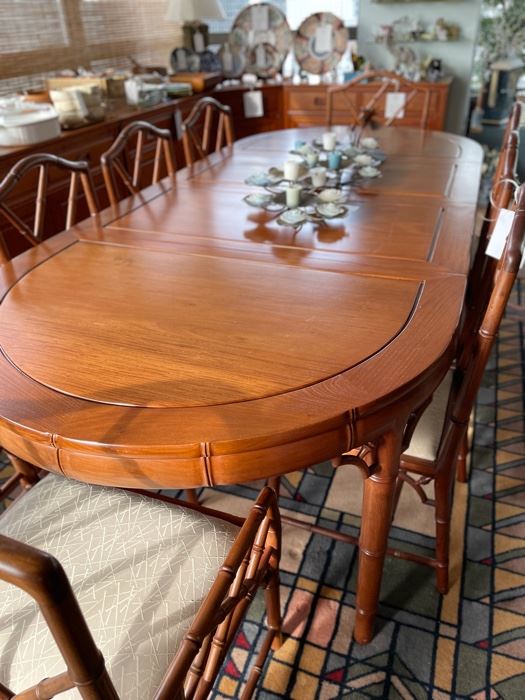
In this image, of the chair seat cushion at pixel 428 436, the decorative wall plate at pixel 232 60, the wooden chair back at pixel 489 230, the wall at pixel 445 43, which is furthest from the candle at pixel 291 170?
the wall at pixel 445 43

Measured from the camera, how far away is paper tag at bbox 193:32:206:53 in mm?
3814

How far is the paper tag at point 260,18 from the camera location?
3.62 meters

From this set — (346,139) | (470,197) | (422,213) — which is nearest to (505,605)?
(422,213)

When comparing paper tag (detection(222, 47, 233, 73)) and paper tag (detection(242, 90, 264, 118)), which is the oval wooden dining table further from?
paper tag (detection(222, 47, 233, 73))

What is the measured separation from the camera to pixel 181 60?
3.76 meters

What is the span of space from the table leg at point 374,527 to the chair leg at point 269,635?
186 millimetres

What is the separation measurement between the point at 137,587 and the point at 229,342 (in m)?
0.45

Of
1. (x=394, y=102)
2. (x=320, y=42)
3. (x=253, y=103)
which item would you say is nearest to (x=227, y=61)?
(x=253, y=103)

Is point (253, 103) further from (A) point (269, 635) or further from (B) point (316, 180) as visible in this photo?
(A) point (269, 635)

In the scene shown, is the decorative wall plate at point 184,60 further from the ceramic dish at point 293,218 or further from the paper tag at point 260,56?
the ceramic dish at point 293,218

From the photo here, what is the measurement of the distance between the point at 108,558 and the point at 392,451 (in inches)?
20.9

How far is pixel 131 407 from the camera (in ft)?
2.85

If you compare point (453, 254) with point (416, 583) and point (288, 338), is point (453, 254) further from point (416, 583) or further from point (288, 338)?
point (416, 583)

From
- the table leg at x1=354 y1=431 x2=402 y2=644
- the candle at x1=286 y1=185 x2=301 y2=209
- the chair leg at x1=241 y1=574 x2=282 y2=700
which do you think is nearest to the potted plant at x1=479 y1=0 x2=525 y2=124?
the candle at x1=286 y1=185 x2=301 y2=209
